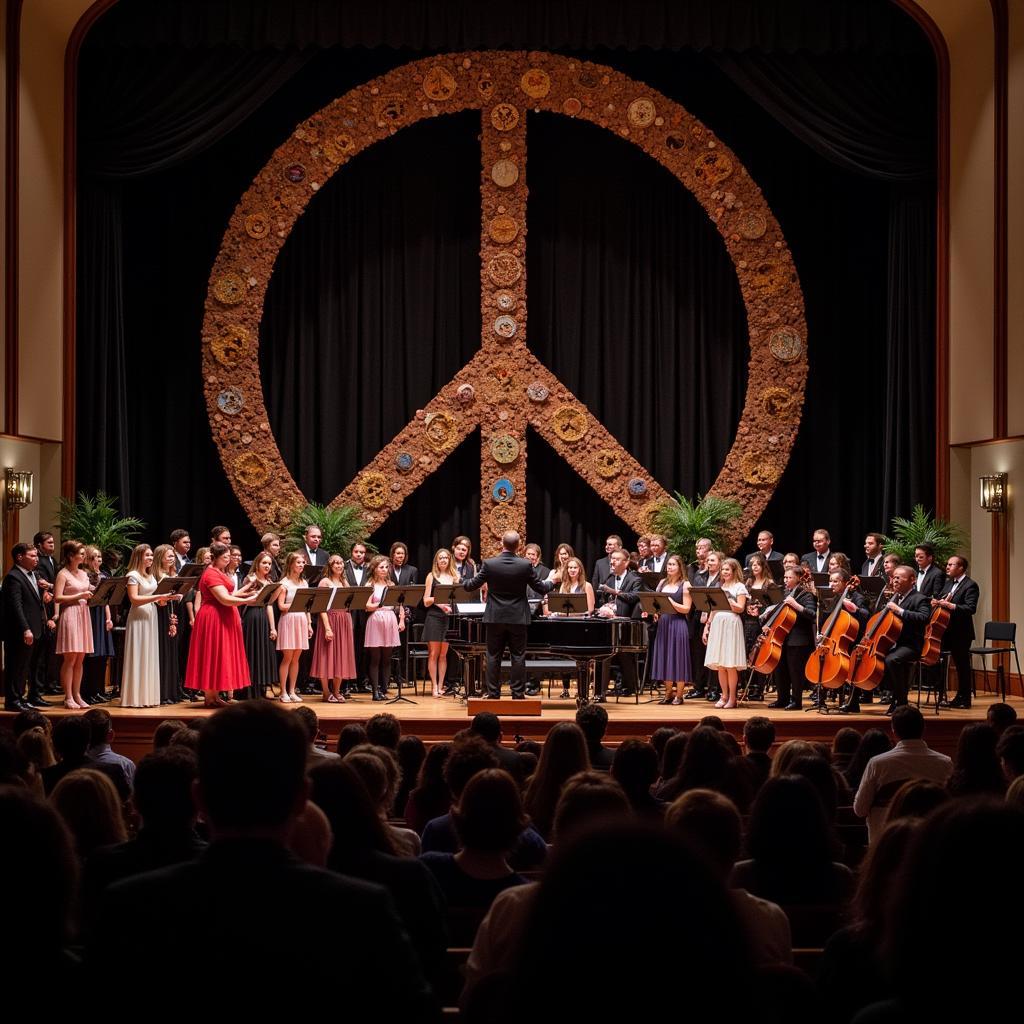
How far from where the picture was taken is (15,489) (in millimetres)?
13297

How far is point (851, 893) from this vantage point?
389cm

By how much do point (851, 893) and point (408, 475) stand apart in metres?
12.6

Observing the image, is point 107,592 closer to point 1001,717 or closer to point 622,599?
point 622,599

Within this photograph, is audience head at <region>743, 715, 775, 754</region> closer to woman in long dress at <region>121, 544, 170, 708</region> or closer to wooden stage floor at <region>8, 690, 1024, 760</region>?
wooden stage floor at <region>8, 690, 1024, 760</region>

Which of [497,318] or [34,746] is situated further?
[497,318]

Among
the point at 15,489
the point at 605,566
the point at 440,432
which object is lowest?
the point at 605,566

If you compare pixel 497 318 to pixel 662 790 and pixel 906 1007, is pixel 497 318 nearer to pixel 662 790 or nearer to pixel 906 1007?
pixel 662 790

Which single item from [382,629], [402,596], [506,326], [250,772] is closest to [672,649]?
[402,596]

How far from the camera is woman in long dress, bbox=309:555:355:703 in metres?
12.9

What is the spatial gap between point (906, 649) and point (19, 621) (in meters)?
7.86

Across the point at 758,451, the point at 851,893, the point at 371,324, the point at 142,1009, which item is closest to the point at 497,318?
the point at 371,324

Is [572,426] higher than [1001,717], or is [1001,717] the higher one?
[572,426]

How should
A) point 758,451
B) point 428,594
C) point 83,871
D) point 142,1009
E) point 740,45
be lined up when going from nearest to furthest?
point 142,1009
point 83,871
point 428,594
point 740,45
point 758,451

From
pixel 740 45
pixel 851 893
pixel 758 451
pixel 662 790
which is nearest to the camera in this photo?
pixel 851 893
